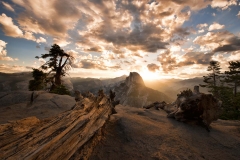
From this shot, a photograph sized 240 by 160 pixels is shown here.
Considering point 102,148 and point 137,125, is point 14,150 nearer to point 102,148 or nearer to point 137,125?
point 102,148

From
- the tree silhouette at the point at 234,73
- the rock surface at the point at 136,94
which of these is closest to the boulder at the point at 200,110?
the tree silhouette at the point at 234,73

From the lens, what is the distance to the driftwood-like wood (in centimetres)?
249

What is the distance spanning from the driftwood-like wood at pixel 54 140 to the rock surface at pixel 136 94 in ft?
330

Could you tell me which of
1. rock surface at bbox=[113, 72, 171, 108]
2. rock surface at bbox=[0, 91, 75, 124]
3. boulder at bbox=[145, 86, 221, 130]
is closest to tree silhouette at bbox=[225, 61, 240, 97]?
A: boulder at bbox=[145, 86, 221, 130]

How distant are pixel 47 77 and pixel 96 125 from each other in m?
22.6

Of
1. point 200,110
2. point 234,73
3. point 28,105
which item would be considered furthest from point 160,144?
point 234,73

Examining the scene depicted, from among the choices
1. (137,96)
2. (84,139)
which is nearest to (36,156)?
(84,139)

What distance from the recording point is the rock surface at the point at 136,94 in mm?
105188

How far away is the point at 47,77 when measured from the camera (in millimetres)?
22891

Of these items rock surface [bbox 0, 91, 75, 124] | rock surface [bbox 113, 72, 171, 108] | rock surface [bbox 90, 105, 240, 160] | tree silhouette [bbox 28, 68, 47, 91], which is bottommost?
rock surface [bbox 113, 72, 171, 108]

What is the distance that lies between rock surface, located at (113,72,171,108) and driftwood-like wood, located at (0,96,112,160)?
A: 100 m

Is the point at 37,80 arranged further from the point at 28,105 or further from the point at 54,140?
the point at 54,140

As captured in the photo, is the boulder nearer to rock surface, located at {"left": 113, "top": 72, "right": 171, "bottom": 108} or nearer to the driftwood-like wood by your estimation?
the driftwood-like wood

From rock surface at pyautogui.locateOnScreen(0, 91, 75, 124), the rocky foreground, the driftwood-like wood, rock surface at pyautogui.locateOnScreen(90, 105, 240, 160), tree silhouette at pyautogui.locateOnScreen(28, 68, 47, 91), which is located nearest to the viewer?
the driftwood-like wood
